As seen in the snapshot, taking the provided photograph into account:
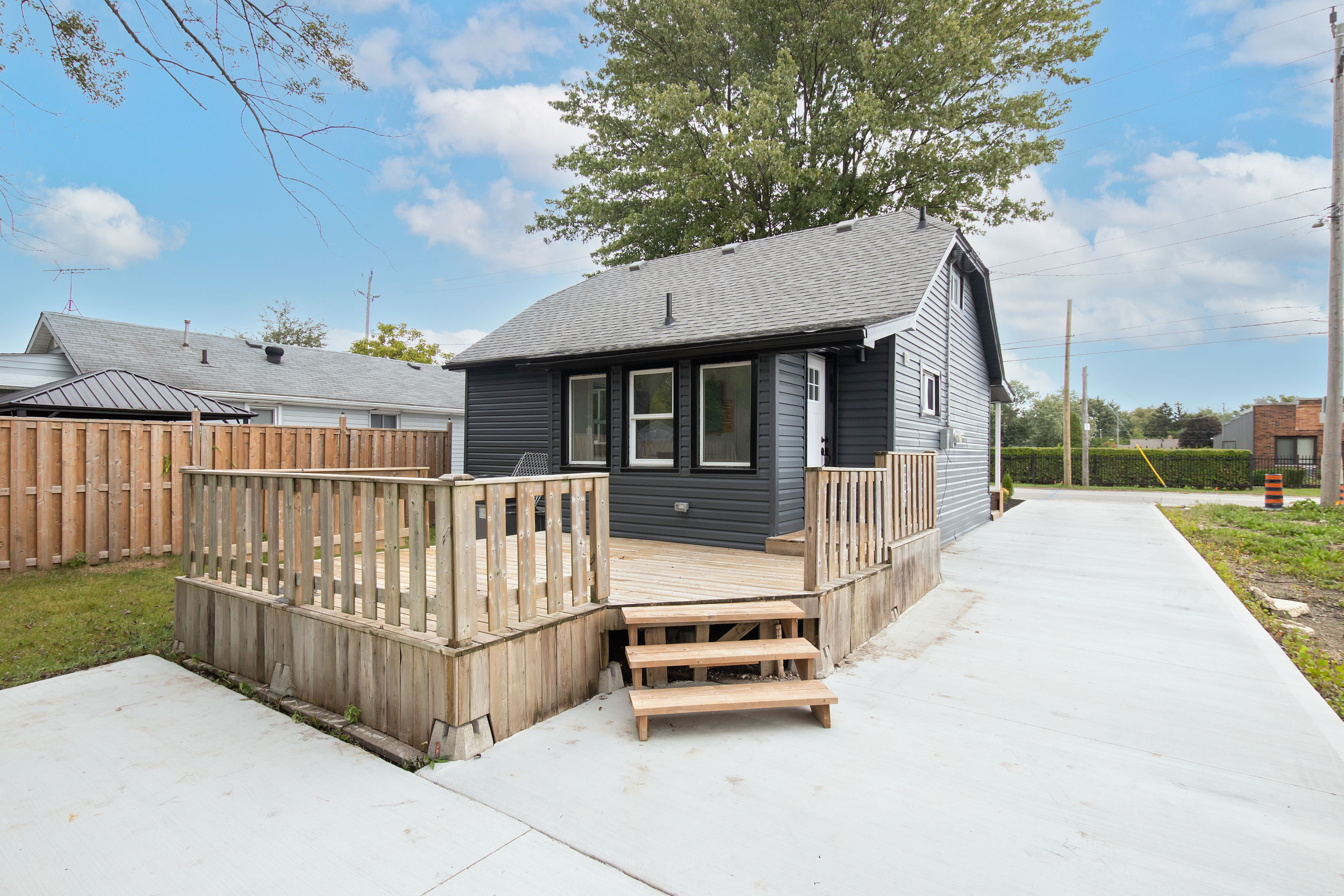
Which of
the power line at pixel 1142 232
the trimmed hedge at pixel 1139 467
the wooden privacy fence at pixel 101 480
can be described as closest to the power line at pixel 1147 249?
the power line at pixel 1142 232

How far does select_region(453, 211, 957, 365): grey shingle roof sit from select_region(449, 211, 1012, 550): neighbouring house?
0.12 ft

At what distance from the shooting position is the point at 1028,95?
1586cm

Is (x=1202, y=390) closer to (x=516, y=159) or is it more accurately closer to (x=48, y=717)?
(x=516, y=159)

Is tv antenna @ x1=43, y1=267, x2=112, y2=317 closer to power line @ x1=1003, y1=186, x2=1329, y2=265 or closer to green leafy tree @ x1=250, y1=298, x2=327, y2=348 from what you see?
power line @ x1=1003, y1=186, x2=1329, y2=265

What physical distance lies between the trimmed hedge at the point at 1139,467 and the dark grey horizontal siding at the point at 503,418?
19.2 m

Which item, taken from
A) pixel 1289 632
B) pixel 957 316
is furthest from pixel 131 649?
pixel 957 316

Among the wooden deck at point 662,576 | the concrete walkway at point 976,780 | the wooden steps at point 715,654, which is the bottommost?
the concrete walkway at point 976,780

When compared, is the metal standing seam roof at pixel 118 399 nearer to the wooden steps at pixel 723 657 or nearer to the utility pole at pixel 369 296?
the wooden steps at pixel 723 657

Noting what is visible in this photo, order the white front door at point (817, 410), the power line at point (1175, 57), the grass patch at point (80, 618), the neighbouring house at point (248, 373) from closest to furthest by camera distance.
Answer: the grass patch at point (80, 618), the white front door at point (817, 410), the neighbouring house at point (248, 373), the power line at point (1175, 57)

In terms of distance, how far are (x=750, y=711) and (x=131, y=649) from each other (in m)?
4.54

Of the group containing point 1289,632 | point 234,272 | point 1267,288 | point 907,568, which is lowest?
point 1289,632

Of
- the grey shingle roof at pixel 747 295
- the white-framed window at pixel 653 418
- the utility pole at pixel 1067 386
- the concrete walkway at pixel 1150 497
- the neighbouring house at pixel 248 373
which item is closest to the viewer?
the grey shingle roof at pixel 747 295

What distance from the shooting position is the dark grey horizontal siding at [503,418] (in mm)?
9641

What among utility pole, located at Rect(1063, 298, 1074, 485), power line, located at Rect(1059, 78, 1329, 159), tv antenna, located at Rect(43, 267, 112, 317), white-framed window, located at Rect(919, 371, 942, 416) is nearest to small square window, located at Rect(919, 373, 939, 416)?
white-framed window, located at Rect(919, 371, 942, 416)
